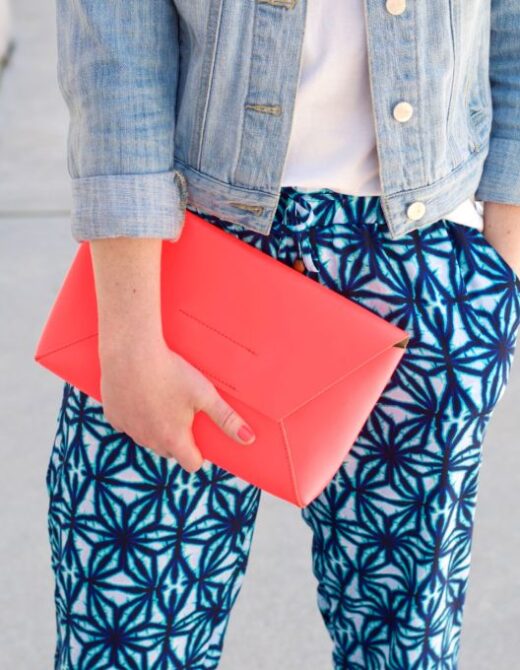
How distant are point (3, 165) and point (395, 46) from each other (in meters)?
2.99

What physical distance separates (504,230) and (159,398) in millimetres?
416

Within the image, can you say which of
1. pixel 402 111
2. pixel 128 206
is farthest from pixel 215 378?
pixel 402 111

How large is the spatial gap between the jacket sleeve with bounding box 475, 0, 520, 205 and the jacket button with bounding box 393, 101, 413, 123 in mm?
184

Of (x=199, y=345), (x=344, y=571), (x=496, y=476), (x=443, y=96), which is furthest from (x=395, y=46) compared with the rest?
(x=496, y=476)

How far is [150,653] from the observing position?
3.58ft

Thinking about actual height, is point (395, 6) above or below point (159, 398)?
above

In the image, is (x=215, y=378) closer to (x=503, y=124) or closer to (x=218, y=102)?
(x=218, y=102)

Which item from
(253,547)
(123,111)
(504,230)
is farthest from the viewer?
(253,547)

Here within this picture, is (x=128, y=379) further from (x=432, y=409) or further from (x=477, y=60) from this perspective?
(x=477, y=60)

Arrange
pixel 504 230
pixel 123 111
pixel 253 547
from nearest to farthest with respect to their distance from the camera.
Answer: pixel 123 111, pixel 504 230, pixel 253 547

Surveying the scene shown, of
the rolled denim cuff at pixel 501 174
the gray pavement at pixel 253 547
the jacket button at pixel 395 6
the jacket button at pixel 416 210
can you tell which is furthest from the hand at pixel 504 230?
the gray pavement at pixel 253 547

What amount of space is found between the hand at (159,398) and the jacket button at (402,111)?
1.00ft

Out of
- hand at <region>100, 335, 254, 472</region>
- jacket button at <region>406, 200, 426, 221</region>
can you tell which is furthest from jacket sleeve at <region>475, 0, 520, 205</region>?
hand at <region>100, 335, 254, 472</region>

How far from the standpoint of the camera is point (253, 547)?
2.07 m
